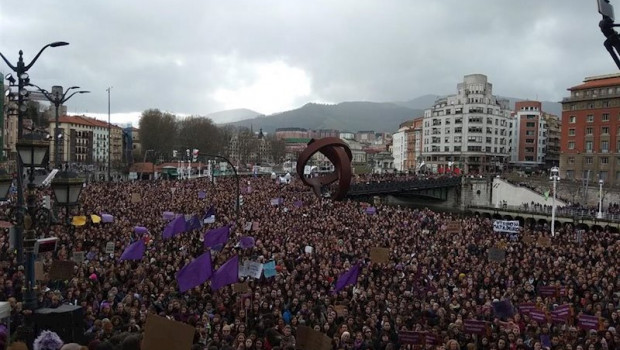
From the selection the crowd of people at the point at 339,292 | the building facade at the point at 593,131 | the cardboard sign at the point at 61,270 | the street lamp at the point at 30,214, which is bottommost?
the crowd of people at the point at 339,292

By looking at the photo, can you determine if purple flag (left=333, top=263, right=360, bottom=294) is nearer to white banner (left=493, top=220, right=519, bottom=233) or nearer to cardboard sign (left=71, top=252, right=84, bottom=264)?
cardboard sign (left=71, top=252, right=84, bottom=264)

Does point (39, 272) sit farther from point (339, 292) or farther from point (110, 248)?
point (339, 292)

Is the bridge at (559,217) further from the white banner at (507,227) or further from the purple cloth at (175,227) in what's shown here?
the purple cloth at (175,227)

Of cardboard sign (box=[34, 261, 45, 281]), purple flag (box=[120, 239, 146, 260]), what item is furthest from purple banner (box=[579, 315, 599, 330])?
cardboard sign (box=[34, 261, 45, 281])

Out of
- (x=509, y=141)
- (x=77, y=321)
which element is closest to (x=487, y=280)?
(x=77, y=321)

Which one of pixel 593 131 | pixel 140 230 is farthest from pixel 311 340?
pixel 593 131

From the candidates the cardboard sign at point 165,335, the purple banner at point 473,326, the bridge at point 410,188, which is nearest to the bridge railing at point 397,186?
the bridge at point 410,188
